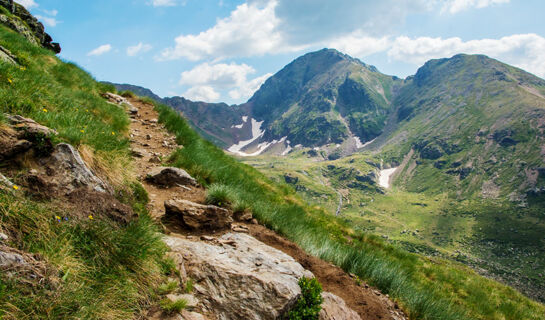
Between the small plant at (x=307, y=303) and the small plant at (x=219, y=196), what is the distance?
11.6 ft

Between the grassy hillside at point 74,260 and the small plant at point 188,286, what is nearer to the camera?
the grassy hillside at point 74,260

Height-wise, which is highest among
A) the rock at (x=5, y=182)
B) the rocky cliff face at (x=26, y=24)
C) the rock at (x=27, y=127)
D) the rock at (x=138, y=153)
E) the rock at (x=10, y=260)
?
the rocky cliff face at (x=26, y=24)

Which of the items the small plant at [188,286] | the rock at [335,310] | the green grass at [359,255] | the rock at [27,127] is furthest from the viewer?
the green grass at [359,255]

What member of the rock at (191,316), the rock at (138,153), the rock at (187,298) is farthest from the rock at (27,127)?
the rock at (138,153)

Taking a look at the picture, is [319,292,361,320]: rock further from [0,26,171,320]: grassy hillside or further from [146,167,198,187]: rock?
[146,167,198,187]: rock

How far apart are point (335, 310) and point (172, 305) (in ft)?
10.1

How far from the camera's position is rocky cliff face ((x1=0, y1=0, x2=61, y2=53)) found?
20072mm

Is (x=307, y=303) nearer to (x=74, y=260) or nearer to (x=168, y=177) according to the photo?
(x=74, y=260)

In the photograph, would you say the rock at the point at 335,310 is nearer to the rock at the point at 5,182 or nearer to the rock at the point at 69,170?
the rock at the point at 69,170

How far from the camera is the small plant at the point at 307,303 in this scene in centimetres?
470

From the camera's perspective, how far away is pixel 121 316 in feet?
11.0

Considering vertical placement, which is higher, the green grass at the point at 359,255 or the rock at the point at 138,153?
the rock at the point at 138,153

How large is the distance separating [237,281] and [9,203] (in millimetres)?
3371

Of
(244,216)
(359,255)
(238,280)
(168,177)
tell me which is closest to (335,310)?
(238,280)
